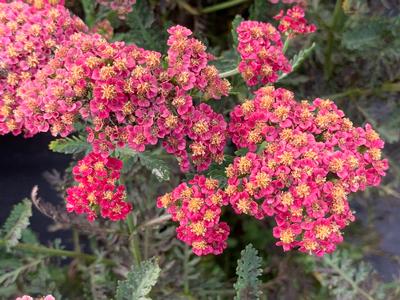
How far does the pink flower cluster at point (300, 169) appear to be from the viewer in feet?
3.49

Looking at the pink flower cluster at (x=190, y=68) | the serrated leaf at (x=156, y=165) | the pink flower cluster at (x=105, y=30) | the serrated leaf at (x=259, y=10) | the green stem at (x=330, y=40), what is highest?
the serrated leaf at (x=259, y=10)

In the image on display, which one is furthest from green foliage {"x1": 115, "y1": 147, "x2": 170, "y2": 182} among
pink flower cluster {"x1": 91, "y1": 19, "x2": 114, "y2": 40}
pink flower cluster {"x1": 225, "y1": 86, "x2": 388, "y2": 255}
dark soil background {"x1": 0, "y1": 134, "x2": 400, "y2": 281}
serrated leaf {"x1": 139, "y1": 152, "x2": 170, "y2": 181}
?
dark soil background {"x1": 0, "y1": 134, "x2": 400, "y2": 281}

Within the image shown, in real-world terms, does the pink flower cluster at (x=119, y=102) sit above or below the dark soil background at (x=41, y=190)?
below

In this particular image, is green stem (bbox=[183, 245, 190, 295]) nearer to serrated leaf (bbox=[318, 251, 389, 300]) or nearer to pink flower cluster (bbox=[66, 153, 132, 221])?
serrated leaf (bbox=[318, 251, 389, 300])

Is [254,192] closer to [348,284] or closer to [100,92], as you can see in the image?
[100,92]

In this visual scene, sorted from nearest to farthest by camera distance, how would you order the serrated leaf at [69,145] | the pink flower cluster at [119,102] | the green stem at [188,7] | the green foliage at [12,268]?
the pink flower cluster at [119,102] → the serrated leaf at [69,145] → the green foliage at [12,268] → the green stem at [188,7]

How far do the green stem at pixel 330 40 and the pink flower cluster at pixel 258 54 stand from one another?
0.39 m

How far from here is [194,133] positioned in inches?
43.6

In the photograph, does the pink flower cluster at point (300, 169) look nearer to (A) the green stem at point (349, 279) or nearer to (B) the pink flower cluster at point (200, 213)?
(B) the pink flower cluster at point (200, 213)

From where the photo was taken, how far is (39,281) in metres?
1.48

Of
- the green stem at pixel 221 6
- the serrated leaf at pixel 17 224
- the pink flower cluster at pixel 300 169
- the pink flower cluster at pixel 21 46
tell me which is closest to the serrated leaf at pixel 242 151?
the pink flower cluster at pixel 300 169

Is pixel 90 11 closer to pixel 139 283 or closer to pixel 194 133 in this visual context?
pixel 194 133

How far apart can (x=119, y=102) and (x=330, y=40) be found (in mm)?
866

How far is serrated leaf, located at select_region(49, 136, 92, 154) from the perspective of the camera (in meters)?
1.17
